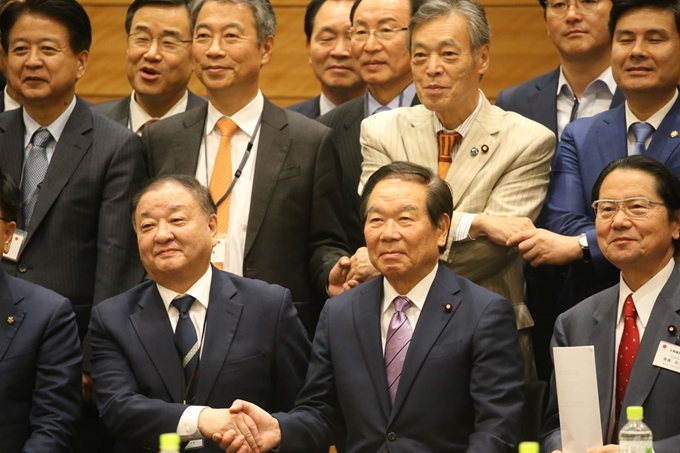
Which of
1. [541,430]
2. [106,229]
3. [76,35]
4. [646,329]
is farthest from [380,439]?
[76,35]

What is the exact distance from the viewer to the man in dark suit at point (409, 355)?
3.35 m

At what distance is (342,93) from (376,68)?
0.59 metres

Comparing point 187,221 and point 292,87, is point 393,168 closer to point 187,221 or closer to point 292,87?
point 187,221

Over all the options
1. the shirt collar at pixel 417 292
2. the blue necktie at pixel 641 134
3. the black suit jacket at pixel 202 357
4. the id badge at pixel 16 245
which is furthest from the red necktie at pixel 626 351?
the id badge at pixel 16 245

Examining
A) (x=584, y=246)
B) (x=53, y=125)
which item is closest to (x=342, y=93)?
(x=53, y=125)

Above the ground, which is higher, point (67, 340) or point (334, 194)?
point (334, 194)

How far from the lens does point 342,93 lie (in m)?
5.05

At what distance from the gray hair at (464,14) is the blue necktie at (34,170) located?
1317 millimetres

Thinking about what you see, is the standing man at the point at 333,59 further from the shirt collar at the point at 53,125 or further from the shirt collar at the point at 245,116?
the shirt collar at the point at 53,125

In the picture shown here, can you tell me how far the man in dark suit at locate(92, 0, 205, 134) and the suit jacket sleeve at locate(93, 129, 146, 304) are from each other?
634mm

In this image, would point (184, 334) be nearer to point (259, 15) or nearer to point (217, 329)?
point (217, 329)

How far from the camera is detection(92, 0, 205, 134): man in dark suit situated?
4648 millimetres

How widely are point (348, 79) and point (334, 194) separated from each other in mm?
1056

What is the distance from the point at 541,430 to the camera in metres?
3.47
